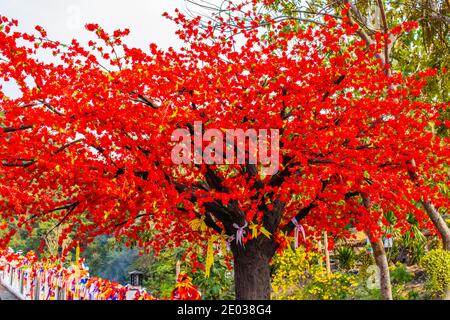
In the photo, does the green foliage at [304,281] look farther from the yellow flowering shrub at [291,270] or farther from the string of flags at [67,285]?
the string of flags at [67,285]

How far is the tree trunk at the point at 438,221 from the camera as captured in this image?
40.0 feet

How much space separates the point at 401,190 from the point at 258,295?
12.8 feet

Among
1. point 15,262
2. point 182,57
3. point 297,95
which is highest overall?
point 182,57

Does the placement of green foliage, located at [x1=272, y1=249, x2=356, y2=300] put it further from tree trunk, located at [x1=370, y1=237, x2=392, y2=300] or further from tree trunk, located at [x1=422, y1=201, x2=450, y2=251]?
tree trunk, located at [x1=422, y1=201, x2=450, y2=251]

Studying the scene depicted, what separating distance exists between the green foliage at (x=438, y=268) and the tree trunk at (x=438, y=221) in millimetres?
1540

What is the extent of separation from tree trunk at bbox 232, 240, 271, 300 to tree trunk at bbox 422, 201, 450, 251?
4.37m

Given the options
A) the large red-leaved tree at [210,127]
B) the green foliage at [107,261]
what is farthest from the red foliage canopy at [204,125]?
the green foliage at [107,261]

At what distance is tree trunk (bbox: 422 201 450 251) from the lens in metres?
12.2

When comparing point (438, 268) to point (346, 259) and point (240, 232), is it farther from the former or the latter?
point (346, 259)

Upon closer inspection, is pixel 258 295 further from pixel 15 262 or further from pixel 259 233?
pixel 15 262

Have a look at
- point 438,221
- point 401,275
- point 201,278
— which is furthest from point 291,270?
point 438,221

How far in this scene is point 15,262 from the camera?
50.3 feet
